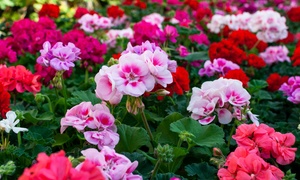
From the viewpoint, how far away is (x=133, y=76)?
1706mm

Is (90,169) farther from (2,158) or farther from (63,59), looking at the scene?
(63,59)

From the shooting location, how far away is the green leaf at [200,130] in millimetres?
1899

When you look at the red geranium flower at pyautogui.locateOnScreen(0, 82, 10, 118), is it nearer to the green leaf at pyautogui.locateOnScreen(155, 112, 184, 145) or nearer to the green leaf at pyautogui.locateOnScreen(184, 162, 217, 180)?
the green leaf at pyautogui.locateOnScreen(155, 112, 184, 145)

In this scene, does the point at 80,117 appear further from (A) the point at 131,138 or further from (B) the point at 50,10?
(B) the point at 50,10

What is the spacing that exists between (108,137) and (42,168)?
2.13 ft

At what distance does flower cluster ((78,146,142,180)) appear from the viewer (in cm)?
139

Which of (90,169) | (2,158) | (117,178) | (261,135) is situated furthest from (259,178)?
(2,158)

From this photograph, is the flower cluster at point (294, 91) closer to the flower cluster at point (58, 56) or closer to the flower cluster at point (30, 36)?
the flower cluster at point (58, 56)

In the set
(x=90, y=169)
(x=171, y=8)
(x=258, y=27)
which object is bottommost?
(x=171, y=8)

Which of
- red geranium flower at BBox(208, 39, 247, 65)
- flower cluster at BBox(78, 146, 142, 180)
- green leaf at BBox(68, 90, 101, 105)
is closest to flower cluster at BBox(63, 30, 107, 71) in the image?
green leaf at BBox(68, 90, 101, 105)

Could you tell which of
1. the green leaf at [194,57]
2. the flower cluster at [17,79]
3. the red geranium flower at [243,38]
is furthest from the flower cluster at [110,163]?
the red geranium flower at [243,38]

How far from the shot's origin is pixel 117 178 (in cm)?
141

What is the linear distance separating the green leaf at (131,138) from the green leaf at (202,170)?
19 centimetres

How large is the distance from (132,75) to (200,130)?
41 centimetres
